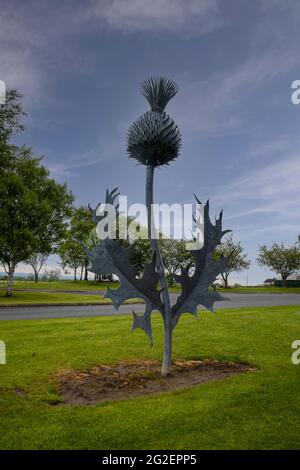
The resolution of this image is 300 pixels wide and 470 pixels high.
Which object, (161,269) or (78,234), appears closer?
(161,269)

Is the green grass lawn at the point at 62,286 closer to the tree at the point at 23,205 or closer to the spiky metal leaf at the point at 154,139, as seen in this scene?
the tree at the point at 23,205

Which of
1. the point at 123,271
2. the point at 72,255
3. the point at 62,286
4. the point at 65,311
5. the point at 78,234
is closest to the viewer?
the point at 123,271

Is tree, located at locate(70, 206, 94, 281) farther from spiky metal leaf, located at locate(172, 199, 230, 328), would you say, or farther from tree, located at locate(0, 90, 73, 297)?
spiky metal leaf, located at locate(172, 199, 230, 328)

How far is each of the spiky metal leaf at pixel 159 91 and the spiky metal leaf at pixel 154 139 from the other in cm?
20

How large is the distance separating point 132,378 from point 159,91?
16.1 feet

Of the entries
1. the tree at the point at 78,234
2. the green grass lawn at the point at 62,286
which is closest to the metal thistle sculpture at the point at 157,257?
the green grass lawn at the point at 62,286

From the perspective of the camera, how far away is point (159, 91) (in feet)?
23.1

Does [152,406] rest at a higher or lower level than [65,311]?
higher

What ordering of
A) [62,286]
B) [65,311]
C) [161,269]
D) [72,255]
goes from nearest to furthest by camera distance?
[161,269], [65,311], [62,286], [72,255]

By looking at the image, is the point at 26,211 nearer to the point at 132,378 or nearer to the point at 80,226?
the point at 132,378

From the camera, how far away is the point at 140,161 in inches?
281

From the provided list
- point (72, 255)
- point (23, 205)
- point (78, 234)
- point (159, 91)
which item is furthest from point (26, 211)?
point (72, 255)
